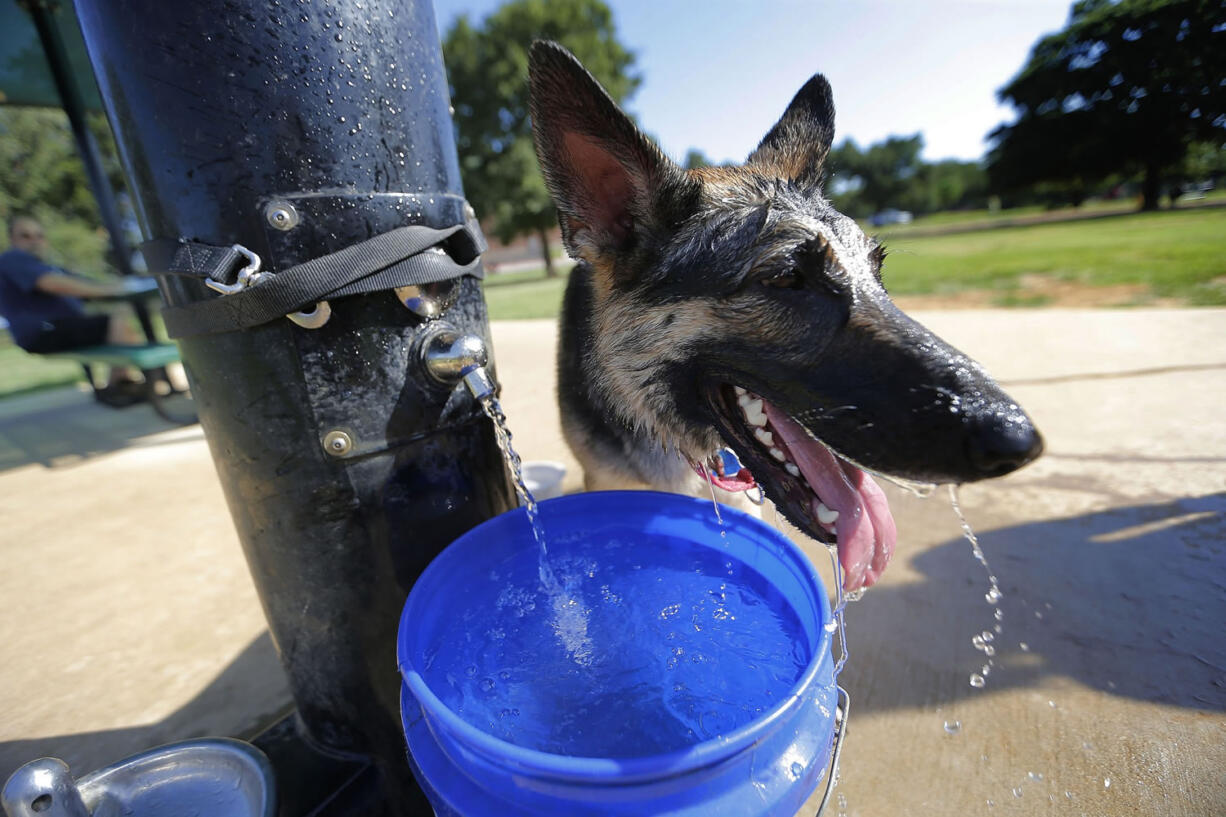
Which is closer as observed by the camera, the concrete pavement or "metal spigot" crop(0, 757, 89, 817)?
"metal spigot" crop(0, 757, 89, 817)

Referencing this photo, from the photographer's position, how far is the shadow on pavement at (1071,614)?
79.0 inches

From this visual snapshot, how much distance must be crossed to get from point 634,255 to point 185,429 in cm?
677

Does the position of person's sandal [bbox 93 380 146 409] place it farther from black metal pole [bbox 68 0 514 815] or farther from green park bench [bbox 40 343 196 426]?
black metal pole [bbox 68 0 514 815]

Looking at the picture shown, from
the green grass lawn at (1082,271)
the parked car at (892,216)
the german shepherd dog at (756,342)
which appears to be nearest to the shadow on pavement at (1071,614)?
the german shepherd dog at (756,342)

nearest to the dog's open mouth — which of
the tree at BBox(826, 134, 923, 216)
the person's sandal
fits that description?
the person's sandal

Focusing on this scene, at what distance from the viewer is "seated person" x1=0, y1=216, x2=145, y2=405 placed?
20.0 feet

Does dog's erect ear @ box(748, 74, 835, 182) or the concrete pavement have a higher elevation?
dog's erect ear @ box(748, 74, 835, 182)

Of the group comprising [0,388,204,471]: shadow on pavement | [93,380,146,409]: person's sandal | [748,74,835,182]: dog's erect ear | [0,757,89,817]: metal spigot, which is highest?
[748,74,835,182]: dog's erect ear

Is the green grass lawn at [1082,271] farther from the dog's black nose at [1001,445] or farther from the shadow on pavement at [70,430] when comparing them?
the shadow on pavement at [70,430]

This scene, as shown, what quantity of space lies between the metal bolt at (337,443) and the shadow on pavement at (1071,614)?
203 cm

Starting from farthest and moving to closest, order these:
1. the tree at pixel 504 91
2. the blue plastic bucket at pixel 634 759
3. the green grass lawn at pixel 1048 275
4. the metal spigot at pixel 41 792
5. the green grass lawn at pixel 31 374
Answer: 1. the tree at pixel 504 91
2. the green grass lawn at pixel 31 374
3. the green grass lawn at pixel 1048 275
4. the metal spigot at pixel 41 792
5. the blue plastic bucket at pixel 634 759

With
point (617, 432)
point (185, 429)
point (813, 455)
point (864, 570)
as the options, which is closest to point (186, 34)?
point (617, 432)

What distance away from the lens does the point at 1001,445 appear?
1.15 m

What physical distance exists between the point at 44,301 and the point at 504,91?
27.1m
